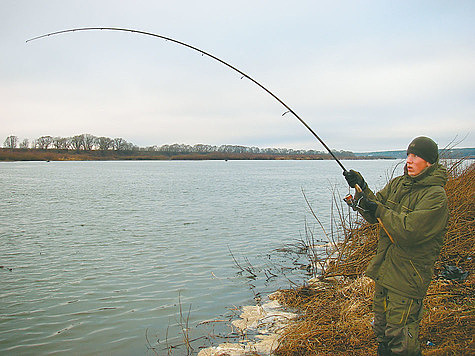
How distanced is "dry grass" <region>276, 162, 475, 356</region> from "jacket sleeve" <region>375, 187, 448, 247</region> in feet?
4.35

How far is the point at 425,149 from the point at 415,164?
139 millimetres

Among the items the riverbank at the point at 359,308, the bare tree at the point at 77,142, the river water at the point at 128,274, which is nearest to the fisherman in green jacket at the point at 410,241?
the riverbank at the point at 359,308

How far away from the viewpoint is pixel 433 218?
292cm

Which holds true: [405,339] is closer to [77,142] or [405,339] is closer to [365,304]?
[365,304]

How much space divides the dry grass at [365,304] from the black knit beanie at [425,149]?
1.79 m

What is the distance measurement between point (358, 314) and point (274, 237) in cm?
734

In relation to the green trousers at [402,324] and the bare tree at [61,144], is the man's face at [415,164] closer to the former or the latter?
the green trousers at [402,324]

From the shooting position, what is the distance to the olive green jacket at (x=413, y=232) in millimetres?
2936

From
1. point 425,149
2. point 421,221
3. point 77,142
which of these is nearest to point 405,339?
point 421,221

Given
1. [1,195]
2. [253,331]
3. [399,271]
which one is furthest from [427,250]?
[1,195]

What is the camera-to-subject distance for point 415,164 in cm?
313

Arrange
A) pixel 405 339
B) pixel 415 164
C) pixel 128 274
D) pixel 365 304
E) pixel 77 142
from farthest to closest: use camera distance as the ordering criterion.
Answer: pixel 77 142 → pixel 128 274 → pixel 365 304 → pixel 415 164 → pixel 405 339

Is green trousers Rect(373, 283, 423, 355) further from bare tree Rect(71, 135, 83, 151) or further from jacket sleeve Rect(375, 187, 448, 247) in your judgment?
bare tree Rect(71, 135, 83, 151)

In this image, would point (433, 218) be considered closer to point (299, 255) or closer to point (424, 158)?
point (424, 158)
